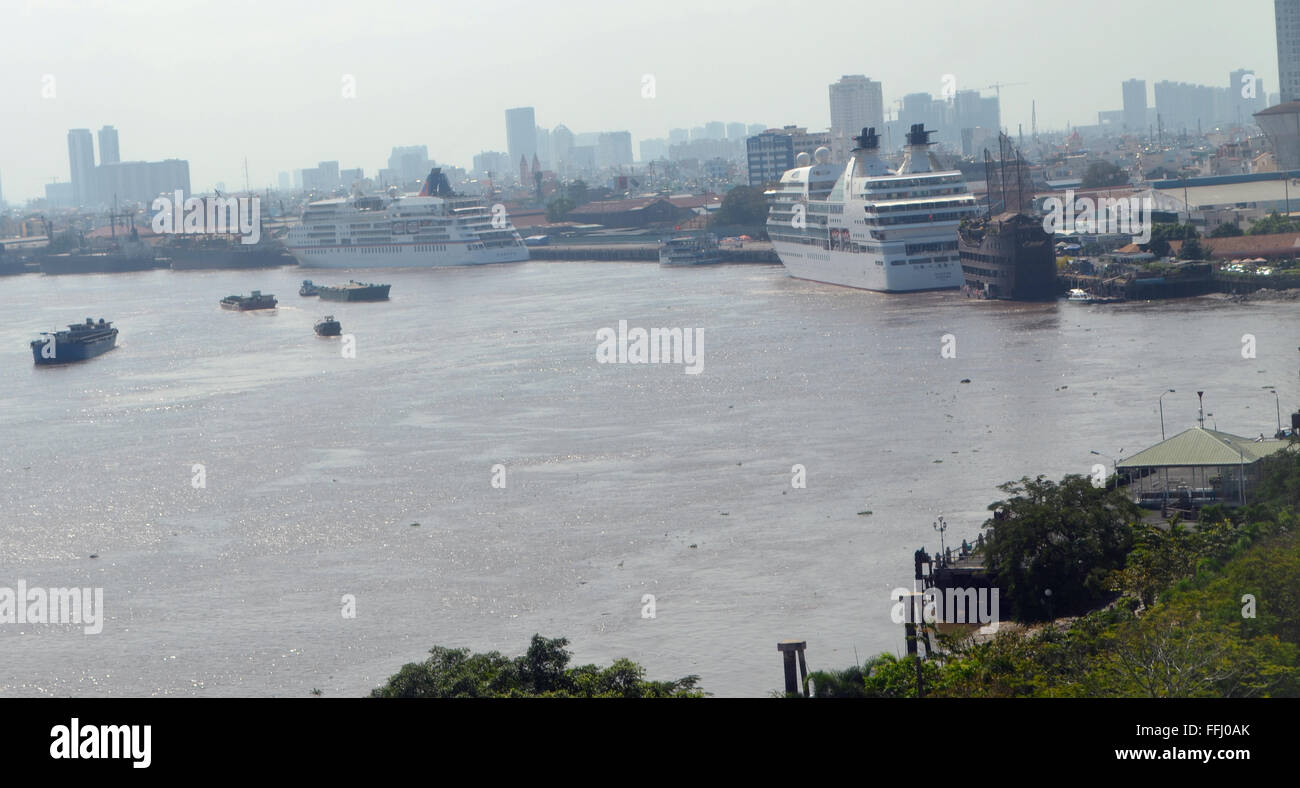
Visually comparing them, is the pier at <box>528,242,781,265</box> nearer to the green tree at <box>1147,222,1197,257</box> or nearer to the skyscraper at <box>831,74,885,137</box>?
the green tree at <box>1147,222,1197,257</box>

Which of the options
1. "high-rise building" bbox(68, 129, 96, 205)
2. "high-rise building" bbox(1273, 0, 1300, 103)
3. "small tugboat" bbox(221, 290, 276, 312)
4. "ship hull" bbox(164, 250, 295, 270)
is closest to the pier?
"ship hull" bbox(164, 250, 295, 270)

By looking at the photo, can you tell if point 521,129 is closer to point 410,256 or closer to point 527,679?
point 410,256

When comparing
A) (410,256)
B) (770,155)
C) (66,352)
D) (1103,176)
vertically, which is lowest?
(66,352)

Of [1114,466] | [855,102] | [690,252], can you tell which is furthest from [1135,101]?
[1114,466]

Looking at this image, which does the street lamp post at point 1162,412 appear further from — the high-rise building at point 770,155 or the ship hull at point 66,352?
the high-rise building at point 770,155

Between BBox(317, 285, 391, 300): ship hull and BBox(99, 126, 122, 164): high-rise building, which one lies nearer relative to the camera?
BBox(317, 285, 391, 300): ship hull

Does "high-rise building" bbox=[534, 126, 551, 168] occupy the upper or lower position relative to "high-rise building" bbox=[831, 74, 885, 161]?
upper
